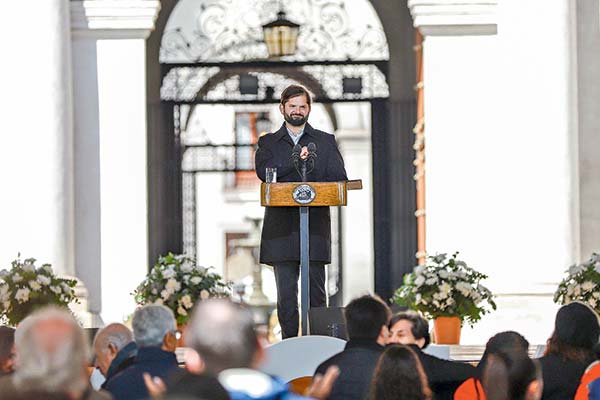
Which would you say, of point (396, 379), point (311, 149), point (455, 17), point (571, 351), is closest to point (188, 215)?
point (455, 17)

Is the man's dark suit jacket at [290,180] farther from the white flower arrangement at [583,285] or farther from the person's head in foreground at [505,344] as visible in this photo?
the white flower arrangement at [583,285]

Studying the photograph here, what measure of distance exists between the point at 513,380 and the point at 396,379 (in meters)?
0.95

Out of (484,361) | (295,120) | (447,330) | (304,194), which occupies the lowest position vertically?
(447,330)

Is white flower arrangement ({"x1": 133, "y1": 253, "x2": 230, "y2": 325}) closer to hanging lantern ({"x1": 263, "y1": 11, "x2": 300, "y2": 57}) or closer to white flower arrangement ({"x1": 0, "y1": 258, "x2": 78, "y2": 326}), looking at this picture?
white flower arrangement ({"x1": 0, "y1": 258, "x2": 78, "y2": 326})

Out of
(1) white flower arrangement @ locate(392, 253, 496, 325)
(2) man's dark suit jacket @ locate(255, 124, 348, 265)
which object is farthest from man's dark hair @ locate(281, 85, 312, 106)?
(1) white flower arrangement @ locate(392, 253, 496, 325)

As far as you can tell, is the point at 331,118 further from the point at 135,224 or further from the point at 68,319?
the point at 68,319

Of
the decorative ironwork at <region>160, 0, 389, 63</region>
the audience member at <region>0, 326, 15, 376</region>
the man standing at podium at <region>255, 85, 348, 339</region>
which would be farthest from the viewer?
the decorative ironwork at <region>160, 0, 389, 63</region>

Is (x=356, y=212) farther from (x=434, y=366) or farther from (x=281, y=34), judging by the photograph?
(x=434, y=366)

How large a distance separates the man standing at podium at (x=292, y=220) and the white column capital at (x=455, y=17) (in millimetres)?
5019

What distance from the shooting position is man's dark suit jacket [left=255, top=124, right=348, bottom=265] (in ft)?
34.2

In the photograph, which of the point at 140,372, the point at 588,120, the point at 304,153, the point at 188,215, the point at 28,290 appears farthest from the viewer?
the point at 188,215

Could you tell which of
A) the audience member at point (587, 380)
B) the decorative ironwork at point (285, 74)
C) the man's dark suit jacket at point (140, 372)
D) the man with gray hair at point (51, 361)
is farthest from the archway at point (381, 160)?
the man with gray hair at point (51, 361)

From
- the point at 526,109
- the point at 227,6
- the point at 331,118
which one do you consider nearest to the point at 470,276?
the point at 526,109

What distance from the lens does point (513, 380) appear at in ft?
25.9
